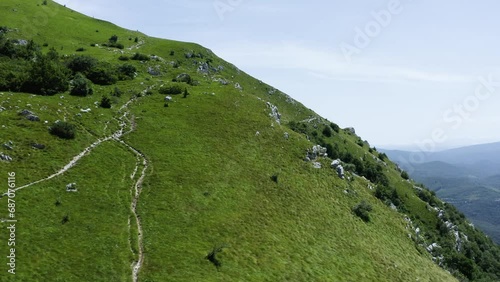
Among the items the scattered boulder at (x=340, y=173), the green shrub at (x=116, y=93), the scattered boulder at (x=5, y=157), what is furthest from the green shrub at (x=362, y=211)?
the scattered boulder at (x=5, y=157)

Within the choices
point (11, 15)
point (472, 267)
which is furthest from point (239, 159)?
point (11, 15)

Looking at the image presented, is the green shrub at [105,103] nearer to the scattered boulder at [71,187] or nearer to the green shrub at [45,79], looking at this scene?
the green shrub at [45,79]

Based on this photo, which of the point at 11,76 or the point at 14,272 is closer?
the point at 14,272

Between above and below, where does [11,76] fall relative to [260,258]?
above

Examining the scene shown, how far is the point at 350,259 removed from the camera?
55.7 meters

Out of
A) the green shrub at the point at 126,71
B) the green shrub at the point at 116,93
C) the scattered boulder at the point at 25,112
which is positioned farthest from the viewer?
the green shrub at the point at 126,71

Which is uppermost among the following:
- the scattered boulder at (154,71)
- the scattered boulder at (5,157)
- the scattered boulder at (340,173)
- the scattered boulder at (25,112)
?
the scattered boulder at (154,71)

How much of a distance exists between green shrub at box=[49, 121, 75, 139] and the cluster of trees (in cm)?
1809

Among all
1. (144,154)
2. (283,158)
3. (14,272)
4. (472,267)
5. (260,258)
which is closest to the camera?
(14,272)

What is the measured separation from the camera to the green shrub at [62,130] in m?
56.8

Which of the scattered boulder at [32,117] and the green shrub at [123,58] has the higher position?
the green shrub at [123,58]

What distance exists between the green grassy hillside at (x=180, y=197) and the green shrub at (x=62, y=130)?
3.64 ft

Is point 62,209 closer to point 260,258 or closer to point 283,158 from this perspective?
point 260,258

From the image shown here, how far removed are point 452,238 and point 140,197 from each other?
332ft
